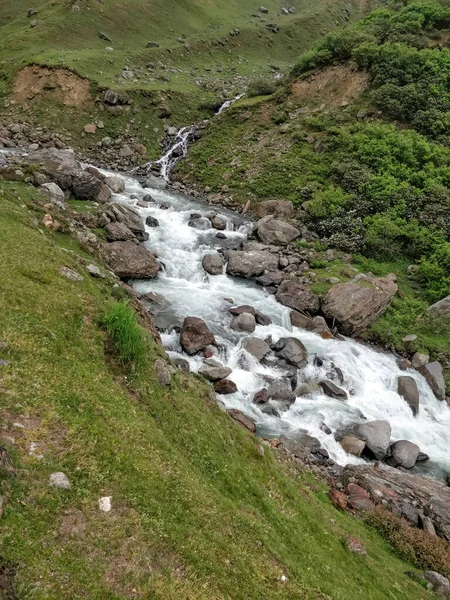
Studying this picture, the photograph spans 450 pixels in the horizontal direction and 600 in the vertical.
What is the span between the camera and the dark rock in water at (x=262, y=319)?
27.0 metres

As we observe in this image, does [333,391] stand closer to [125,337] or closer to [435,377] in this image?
[435,377]

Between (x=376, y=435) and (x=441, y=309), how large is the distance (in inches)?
513

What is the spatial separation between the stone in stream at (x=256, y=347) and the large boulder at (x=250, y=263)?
7.86 metres

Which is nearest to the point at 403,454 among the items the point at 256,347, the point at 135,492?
the point at 256,347

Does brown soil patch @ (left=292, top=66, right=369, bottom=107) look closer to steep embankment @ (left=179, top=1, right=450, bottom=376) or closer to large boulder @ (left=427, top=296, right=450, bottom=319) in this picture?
steep embankment @ (left=179, top=1, right=450, bottom=376)

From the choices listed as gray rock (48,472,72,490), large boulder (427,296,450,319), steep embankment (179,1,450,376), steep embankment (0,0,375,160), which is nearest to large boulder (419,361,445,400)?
steep embankment (179,1,450,376)

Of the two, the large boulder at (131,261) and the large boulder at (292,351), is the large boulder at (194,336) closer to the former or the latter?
the large boulder at (292,351)

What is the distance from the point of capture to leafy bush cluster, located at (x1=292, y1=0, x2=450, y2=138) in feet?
143

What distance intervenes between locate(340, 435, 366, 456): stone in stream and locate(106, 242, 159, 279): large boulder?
16001 mm

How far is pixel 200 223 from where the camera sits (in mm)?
36625

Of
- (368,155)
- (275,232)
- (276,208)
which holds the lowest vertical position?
(275,232)

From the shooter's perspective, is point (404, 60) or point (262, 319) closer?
point (262, 319)

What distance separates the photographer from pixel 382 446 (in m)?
20.6

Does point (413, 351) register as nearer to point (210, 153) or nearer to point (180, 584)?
point (180, 584)
